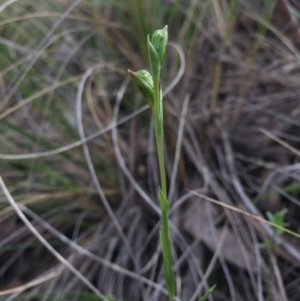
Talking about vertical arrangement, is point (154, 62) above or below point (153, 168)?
above

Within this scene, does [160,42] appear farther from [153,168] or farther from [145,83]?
[153,168]

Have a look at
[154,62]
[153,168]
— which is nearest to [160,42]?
[154,62]

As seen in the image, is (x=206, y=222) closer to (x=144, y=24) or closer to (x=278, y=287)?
(x=278, y=287)

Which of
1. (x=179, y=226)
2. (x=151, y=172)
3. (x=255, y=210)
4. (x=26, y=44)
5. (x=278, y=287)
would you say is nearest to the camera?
(x=278, y=287)

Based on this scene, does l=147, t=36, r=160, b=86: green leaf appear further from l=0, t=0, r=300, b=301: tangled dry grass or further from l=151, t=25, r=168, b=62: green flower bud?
l=0, t=0, r=300, b=301: tangled dry grass

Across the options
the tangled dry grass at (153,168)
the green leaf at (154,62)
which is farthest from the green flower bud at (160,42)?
the tangled dry grass at (153,168)

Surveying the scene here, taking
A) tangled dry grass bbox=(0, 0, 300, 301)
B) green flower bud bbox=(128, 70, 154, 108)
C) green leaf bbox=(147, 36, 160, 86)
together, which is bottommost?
tangled dry grass bbox=(0, 0, 300, 301)

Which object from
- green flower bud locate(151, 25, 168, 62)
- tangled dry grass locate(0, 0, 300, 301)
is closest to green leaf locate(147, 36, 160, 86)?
green flower bud locate(151, 25, 168, 62)

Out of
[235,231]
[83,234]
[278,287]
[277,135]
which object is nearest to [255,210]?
[235,231]
